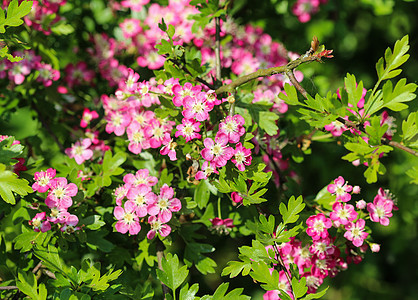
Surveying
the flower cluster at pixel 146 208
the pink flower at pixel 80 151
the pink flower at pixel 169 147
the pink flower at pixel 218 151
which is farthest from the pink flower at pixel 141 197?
the pink flower at pixel 80 151

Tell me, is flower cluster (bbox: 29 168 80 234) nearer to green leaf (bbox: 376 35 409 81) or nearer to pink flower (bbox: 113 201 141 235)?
pink flower (bbox: 113 201 141 235)

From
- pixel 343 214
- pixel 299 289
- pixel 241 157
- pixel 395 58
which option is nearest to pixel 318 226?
pixel 343 214

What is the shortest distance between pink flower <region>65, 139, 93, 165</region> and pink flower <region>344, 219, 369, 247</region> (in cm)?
99

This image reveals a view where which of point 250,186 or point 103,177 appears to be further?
point 103,177

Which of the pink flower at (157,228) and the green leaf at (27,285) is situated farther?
the pink flower at (157,228)

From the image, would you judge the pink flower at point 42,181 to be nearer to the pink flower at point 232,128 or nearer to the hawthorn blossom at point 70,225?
the hawthorn blossom at point 70,225

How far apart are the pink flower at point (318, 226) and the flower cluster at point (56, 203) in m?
0.76

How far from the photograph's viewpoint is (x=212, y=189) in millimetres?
1549

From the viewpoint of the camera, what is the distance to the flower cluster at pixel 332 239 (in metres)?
1.49

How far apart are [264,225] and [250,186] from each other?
143 millimetres

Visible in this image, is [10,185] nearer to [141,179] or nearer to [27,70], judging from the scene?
[141,179]

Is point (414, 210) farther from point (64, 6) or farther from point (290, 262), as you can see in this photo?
point (64, 6)

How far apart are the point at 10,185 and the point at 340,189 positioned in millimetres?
1065

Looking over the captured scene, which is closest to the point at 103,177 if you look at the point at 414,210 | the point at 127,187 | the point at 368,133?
the point at 127,187
